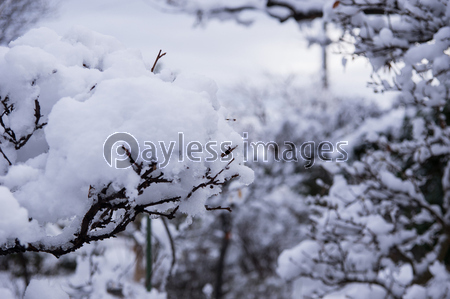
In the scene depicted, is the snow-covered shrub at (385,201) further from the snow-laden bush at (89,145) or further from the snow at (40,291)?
the snow at (40,291)

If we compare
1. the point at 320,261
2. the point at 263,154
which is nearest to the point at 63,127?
the point at 320,261

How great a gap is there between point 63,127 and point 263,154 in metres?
8.31

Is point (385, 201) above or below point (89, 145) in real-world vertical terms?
below

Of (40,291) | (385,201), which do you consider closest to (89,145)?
(40,291)

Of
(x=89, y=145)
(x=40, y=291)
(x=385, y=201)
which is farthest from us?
(x=385, y=201)

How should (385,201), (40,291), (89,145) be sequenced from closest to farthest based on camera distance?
1. (89,145)
2. (40,291)
3. (385,201)

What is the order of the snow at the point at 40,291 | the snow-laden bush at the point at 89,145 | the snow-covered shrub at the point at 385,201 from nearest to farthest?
the snow-laden bush at the point at 89,145
the snow at the point at 40,291
the snow-covered shrub at the point at 385,201

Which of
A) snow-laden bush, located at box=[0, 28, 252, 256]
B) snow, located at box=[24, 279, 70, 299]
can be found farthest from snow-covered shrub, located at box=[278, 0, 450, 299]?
snow, located at box=[24, 279, 70, 299]

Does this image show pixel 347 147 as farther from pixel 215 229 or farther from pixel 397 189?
pixel 215 229

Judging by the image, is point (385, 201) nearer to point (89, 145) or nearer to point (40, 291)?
point (40, 291)

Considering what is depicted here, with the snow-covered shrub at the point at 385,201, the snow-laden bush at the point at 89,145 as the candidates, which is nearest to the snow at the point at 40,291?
the snow-laden bush at the point at 89,145

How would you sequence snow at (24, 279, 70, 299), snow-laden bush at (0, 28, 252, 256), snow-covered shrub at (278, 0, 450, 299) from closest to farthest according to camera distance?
snow-laden bush at (0, 28, 252, 256), snow at (24, 279, 70, 299), snow-covered shrub at (278, 0, 450, 299)

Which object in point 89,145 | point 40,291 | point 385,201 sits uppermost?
point 89,145

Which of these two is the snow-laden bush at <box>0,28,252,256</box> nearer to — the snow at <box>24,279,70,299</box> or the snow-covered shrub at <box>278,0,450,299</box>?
the snow at <box>24,279,70,299</box>
